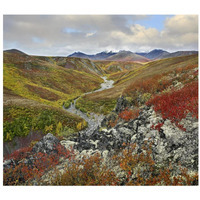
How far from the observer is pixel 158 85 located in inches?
559

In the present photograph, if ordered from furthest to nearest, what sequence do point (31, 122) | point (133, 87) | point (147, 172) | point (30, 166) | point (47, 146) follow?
point (133, 87) → point (31, 122) → point (47, 146) → point (30, 166) → point (147, 172)

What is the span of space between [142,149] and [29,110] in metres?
21.0

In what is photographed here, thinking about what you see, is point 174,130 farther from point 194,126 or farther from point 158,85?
point 158,85

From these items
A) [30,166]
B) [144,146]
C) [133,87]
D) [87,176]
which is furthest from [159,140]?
[133,87]

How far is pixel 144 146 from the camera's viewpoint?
632 cm

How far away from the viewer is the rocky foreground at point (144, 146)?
207 inches

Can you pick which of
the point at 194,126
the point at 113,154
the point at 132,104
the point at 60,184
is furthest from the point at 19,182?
the point at 132,104

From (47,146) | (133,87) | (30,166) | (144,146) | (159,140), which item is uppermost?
(133,87)

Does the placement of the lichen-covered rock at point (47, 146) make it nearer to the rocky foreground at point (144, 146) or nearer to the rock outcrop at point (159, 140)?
the rocky foreground at point (144, 146)

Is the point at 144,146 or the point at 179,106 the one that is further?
the point at 179,106

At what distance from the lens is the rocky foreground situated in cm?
527

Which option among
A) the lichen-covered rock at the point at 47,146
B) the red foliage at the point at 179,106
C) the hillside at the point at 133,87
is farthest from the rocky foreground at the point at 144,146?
the hillside at the point at 133,87

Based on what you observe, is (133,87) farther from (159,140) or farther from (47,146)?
(47,146)

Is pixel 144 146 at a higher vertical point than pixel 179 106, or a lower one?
lower
